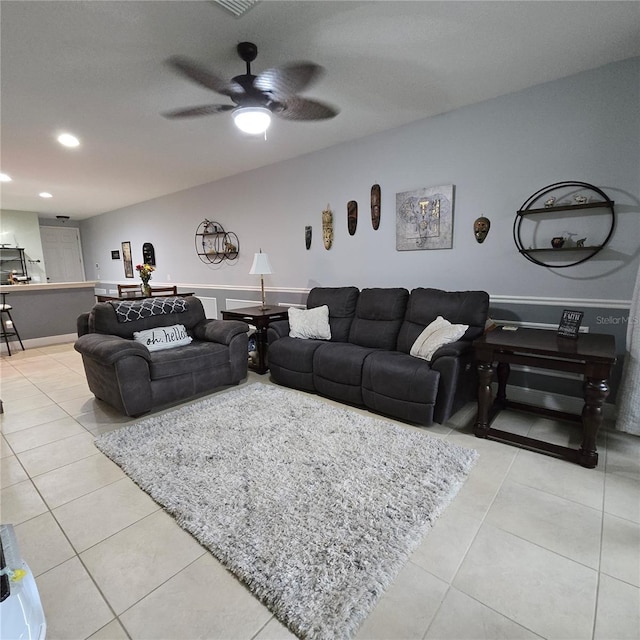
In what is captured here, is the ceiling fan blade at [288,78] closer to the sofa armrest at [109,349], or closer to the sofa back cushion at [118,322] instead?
the sofa armrest at [109,349]

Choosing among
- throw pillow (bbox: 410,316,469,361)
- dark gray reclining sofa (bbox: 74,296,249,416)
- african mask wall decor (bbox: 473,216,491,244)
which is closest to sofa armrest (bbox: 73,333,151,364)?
dark gray reclining sofa (bbox: 74,296,249,416)

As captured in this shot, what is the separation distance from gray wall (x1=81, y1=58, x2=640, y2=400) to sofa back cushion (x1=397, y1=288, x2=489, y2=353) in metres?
0.33

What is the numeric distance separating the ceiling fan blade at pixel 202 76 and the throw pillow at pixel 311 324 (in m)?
2.03

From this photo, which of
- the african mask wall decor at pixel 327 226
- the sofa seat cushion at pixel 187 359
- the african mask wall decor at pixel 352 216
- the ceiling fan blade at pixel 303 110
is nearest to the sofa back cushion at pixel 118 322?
the sofa seat cushion at pixel 187 359

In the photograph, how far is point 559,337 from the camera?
2.35 meters

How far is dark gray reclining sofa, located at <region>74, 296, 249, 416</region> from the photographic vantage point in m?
2.73

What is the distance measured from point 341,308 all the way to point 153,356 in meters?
1.87

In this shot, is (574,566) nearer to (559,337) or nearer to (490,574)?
(490,574)

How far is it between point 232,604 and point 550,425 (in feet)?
8.17

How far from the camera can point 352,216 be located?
3.84 meters

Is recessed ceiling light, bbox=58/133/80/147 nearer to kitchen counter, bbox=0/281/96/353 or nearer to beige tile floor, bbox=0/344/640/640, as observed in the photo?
kitchen counter, bbox=0/281/96/353

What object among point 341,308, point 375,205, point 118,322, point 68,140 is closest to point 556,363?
point 341,308

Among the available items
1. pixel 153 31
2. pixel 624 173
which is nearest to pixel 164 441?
pixel 153 31

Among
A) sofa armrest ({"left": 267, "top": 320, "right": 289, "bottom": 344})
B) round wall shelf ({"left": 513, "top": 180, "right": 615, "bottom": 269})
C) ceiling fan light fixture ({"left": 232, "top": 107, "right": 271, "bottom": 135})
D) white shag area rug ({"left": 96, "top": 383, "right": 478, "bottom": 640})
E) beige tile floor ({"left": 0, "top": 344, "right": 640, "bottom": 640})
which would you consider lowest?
beige tile floor ({"left": 0, "top": 344, "right": 640, "bottom": 640})
